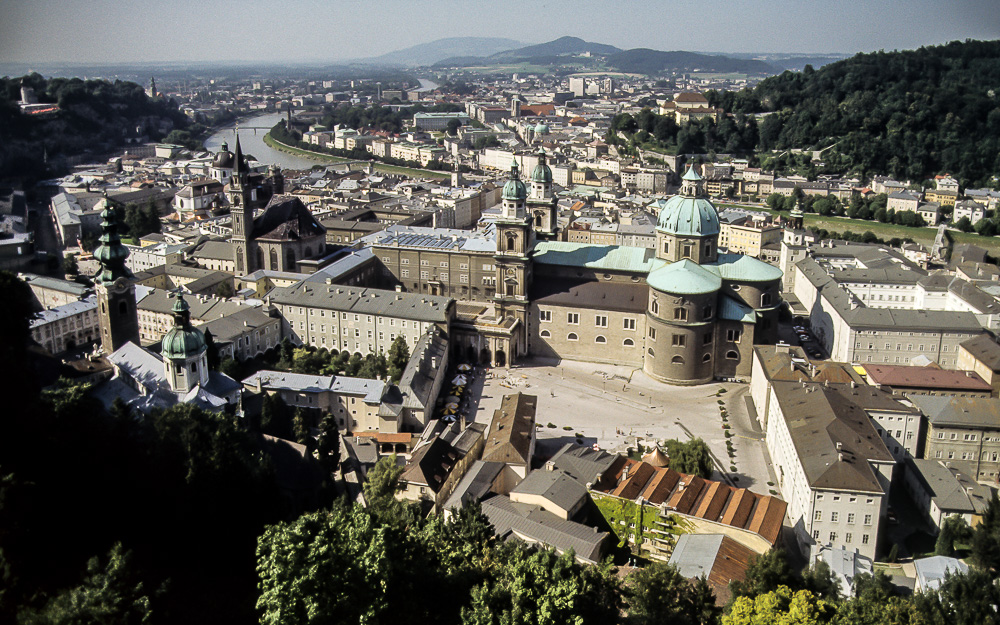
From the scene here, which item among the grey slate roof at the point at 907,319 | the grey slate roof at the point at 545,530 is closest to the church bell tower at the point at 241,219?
the grey slate roof at the point at 545,530

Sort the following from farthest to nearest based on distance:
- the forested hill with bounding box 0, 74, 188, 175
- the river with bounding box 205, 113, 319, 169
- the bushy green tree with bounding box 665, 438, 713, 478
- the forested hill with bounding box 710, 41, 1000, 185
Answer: the river with bounding box 205, 113, 319, 169 < the forested hill with bounding box 0, 74, 188, 175 < the forested hill with bounding box 710, 41, 1000, 185 < the bushy green tree with bounding box 665, 438, 713, 478

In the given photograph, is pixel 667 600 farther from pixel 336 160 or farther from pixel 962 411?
pixel 336 160

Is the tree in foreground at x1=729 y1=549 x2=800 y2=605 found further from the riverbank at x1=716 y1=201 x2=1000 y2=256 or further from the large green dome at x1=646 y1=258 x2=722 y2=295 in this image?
the riverbank at x1=716 y1=201 x2=1000 y2=256

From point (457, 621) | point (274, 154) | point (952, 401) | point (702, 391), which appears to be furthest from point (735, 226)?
point (274, 154)

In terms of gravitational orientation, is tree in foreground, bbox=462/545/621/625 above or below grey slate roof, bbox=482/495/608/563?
above

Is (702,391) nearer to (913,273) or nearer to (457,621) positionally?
(913,273)

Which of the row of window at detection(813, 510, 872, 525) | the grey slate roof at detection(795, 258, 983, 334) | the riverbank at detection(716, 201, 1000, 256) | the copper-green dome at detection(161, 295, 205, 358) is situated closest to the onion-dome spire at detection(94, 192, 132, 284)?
the copper-green dome at detection(161, 295, 205, 358)

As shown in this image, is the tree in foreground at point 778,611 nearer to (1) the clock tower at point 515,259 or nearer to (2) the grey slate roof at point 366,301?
(1) the clock tower at point 515,259

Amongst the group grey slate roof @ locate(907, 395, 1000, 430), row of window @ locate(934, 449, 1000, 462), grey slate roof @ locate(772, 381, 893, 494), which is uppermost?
grey slate roof @ locate(772, 381, 893, 494)
